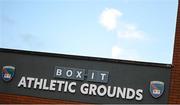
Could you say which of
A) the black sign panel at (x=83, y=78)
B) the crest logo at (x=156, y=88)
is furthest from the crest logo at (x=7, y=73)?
the crest logo at (x=156, y=88)

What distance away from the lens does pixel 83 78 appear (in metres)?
11.9

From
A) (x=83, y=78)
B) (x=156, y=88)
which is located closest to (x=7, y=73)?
(x=83, y=78)

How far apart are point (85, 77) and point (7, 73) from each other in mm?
2735

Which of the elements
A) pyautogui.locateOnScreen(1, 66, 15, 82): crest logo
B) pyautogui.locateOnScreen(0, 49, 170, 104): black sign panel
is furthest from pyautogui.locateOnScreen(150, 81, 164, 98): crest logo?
pyautogui.locateOnScreen(1, 66, 15, 82): crest logo

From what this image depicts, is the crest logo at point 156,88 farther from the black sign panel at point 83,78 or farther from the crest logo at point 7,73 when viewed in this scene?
the crest logo at point 7,73

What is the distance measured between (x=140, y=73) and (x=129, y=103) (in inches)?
40.6

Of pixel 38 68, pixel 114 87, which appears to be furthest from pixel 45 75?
pixel 114 87

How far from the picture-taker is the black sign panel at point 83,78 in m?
11.5

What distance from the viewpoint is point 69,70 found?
12023 mm

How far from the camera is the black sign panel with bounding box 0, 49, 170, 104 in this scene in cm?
1154

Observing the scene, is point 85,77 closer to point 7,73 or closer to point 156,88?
point 156,88

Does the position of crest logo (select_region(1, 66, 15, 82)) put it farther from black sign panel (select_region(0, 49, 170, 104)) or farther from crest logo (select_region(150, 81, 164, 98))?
crest logo (select_region(150, 81, 164, 98))

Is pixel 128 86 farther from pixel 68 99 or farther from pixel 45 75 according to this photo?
pixel 45 75

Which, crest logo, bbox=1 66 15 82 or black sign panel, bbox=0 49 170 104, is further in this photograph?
crest logo, bbox=1 66 15 82
